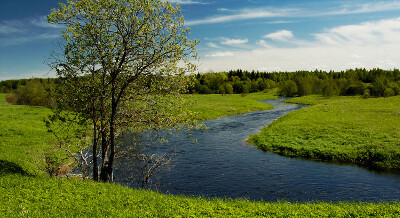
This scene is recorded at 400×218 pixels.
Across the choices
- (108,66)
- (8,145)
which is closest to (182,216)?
(108,66)

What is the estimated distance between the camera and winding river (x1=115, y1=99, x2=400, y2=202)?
22656 mm

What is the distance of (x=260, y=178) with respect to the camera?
26.8 meters

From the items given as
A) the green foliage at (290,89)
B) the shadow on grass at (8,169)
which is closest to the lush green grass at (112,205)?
the shadow on grass at (8,169)

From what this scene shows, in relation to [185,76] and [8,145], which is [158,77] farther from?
[8,145]

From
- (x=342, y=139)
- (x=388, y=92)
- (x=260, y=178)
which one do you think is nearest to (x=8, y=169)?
(x=260, y=178)

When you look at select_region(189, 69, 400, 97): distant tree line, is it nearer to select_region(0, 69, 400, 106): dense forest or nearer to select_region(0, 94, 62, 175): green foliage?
select_region(0, 69, 400, 106): dense forest

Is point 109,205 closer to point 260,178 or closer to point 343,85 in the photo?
point 260,178

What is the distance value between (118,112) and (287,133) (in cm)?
3246

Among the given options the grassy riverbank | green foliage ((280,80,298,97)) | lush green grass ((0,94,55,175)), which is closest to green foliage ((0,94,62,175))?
lush green grass ((0,94,55,175))

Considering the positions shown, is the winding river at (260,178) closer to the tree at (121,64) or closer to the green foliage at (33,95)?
the tree at (121,64)

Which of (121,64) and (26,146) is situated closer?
(121,64)

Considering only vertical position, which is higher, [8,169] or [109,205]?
[8,169]

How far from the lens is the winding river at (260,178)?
74.3 ft

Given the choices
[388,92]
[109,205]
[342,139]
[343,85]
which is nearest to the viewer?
[109,205]
